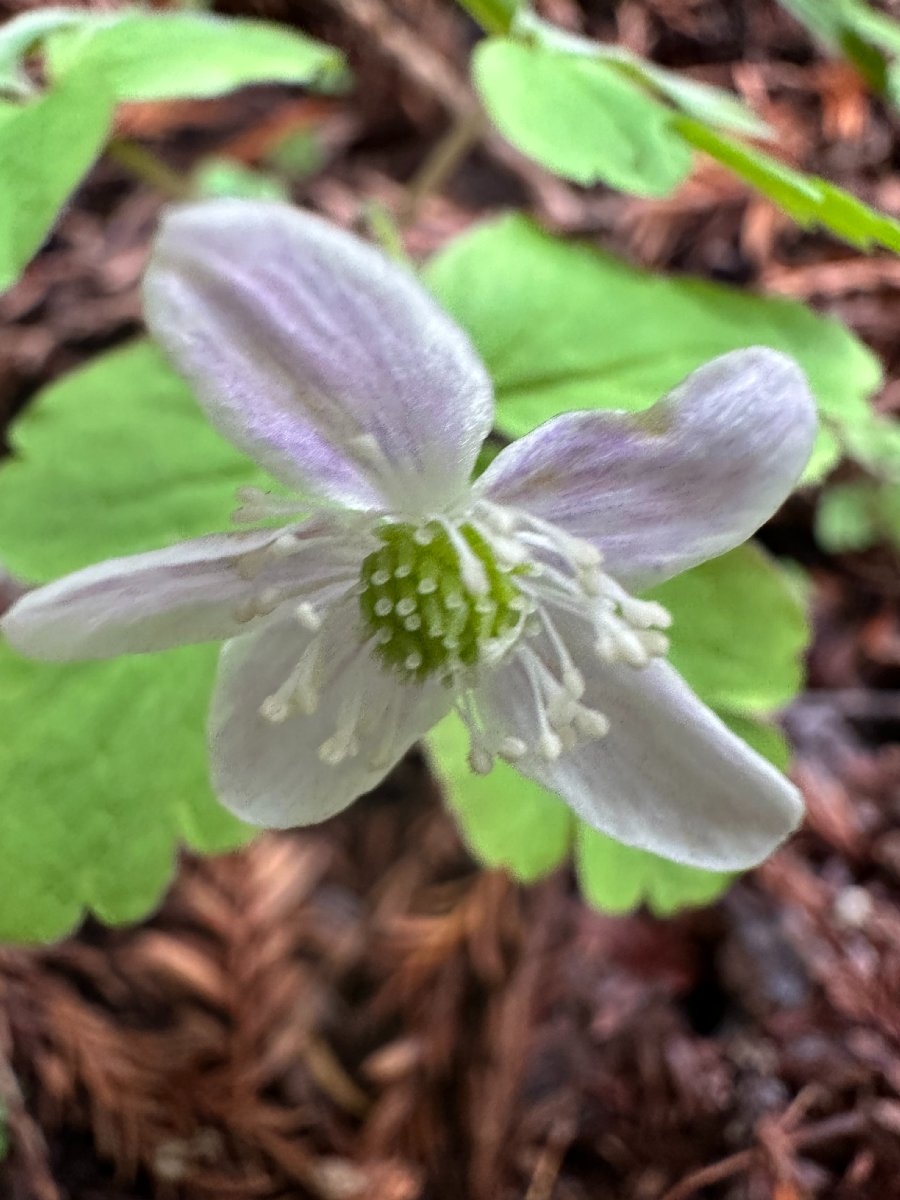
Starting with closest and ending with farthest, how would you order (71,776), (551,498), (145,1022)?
(551,498)
(71,776)
(145,1022)

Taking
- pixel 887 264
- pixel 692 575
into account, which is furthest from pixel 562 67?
pixel 887 264

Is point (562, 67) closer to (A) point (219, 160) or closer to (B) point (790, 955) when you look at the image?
(A) point (219, 160)

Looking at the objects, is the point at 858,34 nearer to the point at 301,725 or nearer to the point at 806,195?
the point at 806,195

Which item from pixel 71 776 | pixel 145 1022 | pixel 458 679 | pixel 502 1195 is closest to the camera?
pixel 458 679

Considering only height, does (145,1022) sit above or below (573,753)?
below

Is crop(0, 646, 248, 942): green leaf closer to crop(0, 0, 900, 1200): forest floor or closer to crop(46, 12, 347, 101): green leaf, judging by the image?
crop(0, 0, 900, 1200): forest floor

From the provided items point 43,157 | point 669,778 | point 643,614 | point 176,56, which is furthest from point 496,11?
point 669,778

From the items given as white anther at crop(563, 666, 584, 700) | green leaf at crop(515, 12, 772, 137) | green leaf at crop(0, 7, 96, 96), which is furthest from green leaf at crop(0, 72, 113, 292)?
white anther at crop(563, 666, 584, 700)

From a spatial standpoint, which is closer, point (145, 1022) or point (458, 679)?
point (458, 679)
